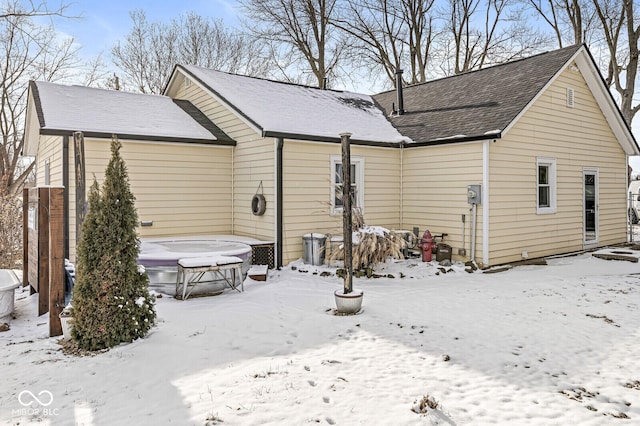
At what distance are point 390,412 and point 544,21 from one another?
23.1m

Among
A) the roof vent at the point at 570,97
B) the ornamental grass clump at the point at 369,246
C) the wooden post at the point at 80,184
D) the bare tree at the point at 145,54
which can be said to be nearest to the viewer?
the wooden post at the point at 80,184

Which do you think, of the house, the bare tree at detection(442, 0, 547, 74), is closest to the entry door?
the house

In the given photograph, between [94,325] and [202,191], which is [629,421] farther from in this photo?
[202,191]

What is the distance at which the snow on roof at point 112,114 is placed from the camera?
29.5ft

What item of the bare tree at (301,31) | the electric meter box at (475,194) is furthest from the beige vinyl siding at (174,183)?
the bare tree at (301,31)

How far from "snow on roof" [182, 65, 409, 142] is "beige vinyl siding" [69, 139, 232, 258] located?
1.42 m

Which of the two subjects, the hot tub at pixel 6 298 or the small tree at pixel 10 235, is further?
the small tree at pixel 10 235

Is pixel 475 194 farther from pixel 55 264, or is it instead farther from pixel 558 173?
pixel 55 264

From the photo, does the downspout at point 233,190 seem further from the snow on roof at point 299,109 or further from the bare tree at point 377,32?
the bare tree at point 377,32

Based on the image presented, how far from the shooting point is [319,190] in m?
9.78

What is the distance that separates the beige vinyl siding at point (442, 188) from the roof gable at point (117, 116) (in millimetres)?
4388

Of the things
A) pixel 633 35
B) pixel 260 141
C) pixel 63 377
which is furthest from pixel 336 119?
pixel 633 35

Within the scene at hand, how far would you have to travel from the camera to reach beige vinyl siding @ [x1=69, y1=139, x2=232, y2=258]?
9.05 m

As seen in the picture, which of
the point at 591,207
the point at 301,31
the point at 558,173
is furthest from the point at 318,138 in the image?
the point at 301,31
